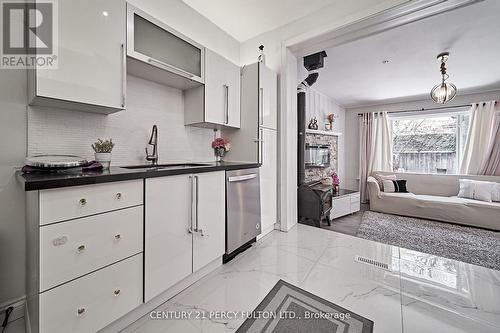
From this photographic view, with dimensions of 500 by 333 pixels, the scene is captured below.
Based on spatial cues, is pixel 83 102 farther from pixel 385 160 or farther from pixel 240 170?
pixel 385 160

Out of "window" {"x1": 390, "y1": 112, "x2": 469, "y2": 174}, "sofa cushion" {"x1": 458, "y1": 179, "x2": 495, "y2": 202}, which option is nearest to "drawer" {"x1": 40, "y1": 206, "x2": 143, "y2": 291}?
"sofa cushion" {"x1": 458, "y1": 179, "x2": 495, "y2": 202}

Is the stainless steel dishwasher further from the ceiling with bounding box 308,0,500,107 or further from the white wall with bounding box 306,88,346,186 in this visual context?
the white wall with bounding box 306,88,346,186

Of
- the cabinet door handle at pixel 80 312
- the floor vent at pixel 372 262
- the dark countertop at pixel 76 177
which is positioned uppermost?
the dark countertop at pixel 76 177

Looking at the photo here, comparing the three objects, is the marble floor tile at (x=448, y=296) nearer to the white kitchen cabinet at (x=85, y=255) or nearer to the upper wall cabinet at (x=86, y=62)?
the white kitchen cabinet at (x=85, y=255)


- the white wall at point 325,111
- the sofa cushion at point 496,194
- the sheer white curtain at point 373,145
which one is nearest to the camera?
the sofa cushion at point 496,194

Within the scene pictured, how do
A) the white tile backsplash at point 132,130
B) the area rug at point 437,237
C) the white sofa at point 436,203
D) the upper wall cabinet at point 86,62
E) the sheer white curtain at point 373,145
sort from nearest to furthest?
the upper wall cabinet at point 86,62 → the white tile backsplash at point 132,130 → the area rug at point 437,237 → the white sofa at point 436,203 → the sheer white curtain at point 373,145

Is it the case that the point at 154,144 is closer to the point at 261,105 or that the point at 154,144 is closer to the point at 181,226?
the point at 181,226

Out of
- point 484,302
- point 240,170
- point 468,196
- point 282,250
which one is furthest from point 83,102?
point 468,196

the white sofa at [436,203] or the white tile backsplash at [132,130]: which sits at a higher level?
the white tile backsplash at [132,130]

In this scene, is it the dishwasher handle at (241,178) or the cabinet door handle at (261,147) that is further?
the cabinet door handle at (261,147)

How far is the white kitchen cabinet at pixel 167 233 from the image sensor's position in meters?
1.22

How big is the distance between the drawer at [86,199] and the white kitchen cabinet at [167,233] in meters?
0.10

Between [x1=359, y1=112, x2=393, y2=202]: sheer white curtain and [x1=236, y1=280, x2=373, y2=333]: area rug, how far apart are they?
16.1 feet

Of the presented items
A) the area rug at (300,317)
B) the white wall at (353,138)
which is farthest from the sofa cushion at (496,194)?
the area rug at (300,317)
